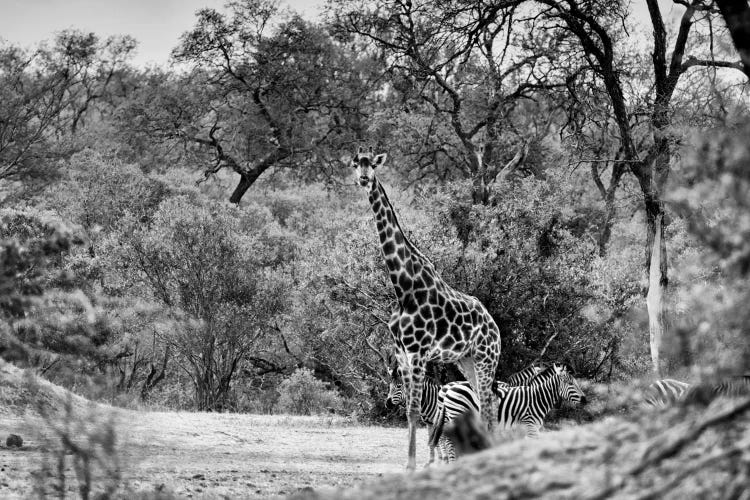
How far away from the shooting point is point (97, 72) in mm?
47719

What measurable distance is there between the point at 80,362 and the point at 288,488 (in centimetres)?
251

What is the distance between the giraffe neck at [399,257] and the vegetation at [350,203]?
258 cm

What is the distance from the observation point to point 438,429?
1073cm

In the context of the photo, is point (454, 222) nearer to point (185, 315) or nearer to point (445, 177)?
point (185, 315)

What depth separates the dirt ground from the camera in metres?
8.27

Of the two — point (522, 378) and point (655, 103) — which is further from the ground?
point (655, 103)

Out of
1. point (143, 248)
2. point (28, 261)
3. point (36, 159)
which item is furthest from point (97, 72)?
point (28, 261)

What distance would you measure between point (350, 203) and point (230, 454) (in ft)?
105

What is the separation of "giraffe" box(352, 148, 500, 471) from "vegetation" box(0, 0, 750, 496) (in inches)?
80.4

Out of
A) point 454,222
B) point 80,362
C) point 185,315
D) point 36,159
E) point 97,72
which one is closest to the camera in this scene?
point 80,362

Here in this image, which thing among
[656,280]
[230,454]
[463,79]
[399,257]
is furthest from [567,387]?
[463,79]

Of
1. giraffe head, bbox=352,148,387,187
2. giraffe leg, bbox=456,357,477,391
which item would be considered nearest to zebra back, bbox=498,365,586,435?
giraffe leg, bbox=456,357,477,391

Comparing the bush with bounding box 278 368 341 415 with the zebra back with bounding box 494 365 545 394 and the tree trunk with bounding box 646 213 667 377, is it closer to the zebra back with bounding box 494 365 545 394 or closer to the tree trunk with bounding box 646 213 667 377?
the tree trunk with bounding box 646 213 667 377

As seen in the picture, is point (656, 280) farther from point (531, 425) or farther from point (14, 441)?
point (14, 441)
